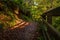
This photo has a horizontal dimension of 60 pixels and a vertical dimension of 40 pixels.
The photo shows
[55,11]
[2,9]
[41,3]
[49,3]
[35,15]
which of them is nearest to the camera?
[55,11]

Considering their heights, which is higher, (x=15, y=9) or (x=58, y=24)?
(x=58, y=24)

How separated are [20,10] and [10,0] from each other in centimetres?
359

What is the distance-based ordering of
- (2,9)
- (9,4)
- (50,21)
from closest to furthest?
(50,21) → (2,9) → (9,4)

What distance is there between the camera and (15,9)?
68.9 feet

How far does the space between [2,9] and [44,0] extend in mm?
13725

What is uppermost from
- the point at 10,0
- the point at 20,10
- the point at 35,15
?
the point at 10,0

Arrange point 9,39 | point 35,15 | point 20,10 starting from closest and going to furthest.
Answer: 1. point 9,39
2. point 20,10
3. point 35,15

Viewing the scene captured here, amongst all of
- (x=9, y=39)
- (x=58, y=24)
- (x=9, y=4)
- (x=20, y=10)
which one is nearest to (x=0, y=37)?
(x=9, y=39)

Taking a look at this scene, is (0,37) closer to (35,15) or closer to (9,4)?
(9,4)

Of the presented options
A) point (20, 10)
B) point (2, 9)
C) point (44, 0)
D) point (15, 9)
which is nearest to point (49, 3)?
point (44, 0)

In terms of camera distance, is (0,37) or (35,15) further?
(35,15)

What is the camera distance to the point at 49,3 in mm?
27016

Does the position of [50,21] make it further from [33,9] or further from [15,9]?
[33,9]

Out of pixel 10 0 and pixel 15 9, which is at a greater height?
pixel 10 0
